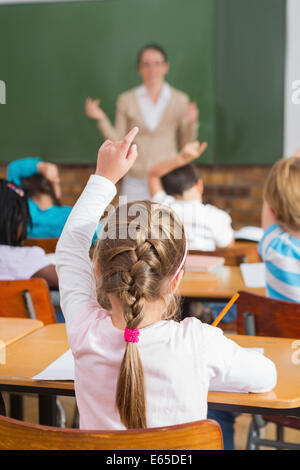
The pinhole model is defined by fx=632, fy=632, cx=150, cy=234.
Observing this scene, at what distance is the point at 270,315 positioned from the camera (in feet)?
5.24

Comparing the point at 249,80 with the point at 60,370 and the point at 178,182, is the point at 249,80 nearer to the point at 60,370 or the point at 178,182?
the point at 178,182

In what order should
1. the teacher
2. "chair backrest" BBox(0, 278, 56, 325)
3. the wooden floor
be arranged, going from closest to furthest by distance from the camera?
"chair backrest" BBox(0, 278, 56, 325)
the wooden floor
the teacher

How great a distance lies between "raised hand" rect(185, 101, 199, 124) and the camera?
492 cm

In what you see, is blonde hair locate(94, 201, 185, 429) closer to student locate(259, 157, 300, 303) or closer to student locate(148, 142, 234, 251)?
student locate(259, 157, 300, 303)

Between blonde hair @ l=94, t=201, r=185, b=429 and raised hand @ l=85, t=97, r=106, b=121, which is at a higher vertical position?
raised hand @ l=85, t=97, r=106, b=121

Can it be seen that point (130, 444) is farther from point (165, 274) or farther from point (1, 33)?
point (1, 33)

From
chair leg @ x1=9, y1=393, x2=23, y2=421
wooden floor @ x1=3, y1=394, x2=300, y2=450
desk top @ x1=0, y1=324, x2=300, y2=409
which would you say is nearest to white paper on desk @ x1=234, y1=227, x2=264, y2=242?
wooden floor @ x1=3, y1=394, x2=300, y2=450

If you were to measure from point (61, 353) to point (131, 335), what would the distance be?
19.4 inches

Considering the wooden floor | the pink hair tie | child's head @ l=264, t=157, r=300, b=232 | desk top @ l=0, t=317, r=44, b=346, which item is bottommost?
the wooden floor

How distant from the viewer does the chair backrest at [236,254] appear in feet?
8.23

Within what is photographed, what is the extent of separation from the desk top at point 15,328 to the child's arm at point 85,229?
1.49 feet

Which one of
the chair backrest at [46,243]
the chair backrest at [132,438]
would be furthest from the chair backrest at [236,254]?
the chair backrest at [132,438]

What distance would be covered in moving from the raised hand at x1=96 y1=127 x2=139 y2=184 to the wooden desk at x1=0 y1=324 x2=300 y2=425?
16.8 inches

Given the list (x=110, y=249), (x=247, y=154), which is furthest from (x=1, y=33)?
(x=110, y=249)
